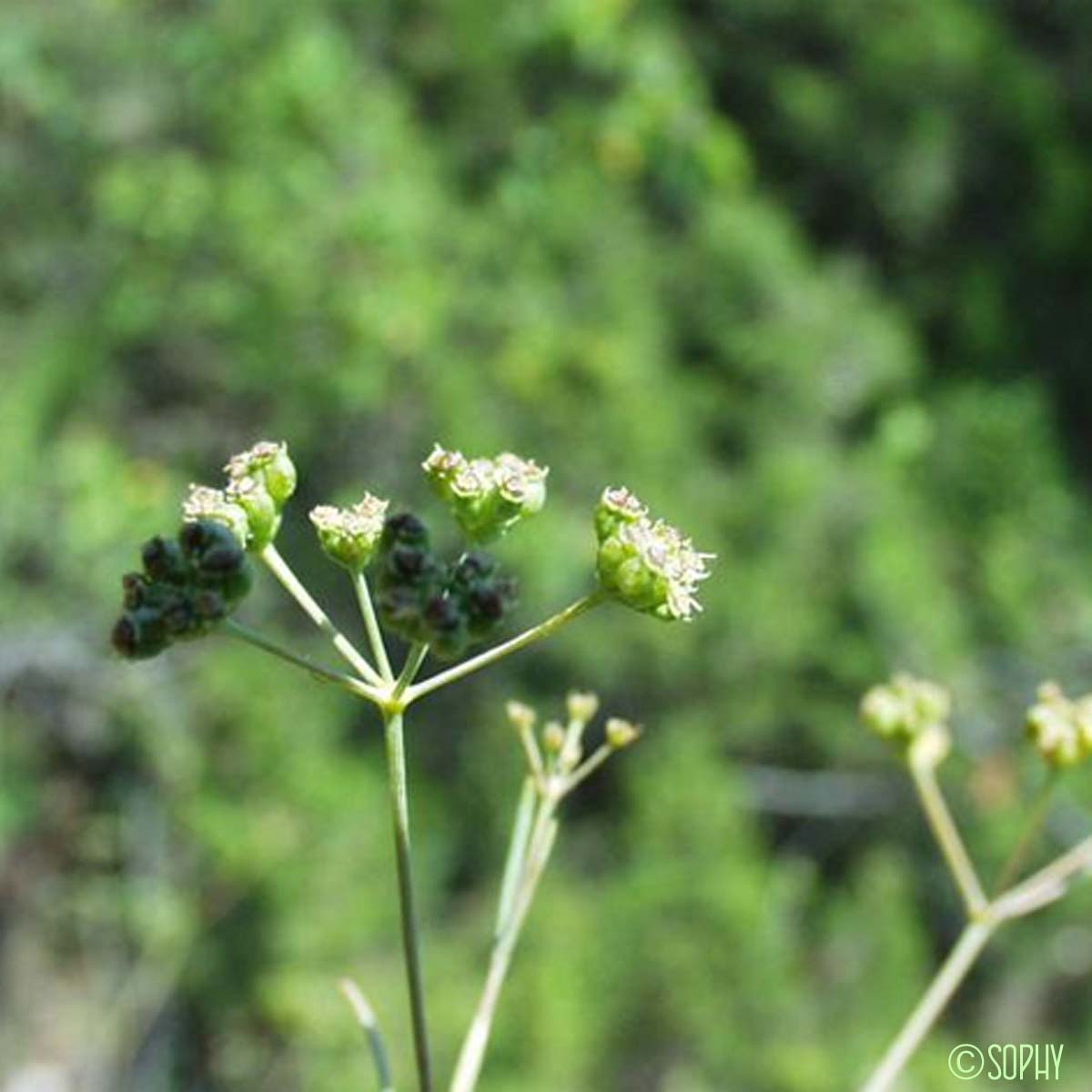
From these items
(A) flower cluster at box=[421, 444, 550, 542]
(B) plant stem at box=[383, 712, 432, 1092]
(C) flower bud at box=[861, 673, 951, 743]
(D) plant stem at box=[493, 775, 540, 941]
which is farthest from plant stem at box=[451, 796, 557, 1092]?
(C) flower bud at box=[861, 673, 951, 743]

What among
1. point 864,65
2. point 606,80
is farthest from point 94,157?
point 864,65

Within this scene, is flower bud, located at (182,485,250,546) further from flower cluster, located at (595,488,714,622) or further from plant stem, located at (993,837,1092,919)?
plant stem, located at (993,837,1092,919)

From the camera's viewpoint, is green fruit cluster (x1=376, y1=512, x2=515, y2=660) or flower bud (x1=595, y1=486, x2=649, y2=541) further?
flower bud (x1=595, y1=486, x2=649, y2=541)

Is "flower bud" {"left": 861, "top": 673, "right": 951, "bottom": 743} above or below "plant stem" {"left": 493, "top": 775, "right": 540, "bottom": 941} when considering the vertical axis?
above

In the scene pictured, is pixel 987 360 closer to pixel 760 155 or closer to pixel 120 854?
pixel 760 155

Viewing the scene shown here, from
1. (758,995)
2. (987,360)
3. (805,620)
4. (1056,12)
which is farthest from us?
(1056,12)

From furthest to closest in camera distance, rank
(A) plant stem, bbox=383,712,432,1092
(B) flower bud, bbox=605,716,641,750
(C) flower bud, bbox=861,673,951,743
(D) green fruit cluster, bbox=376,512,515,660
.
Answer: (C) flower bud, bbox=861,673,951,743 → (B) flower bud, bbox=605,716,641,750 → (D) green fruit cluster, bbox=376,512,515,660 → (A) plant stem, bbox=383,712,432,1092

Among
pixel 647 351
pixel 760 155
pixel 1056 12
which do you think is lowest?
pixel 647 351

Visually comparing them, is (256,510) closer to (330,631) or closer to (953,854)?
(330,631)
